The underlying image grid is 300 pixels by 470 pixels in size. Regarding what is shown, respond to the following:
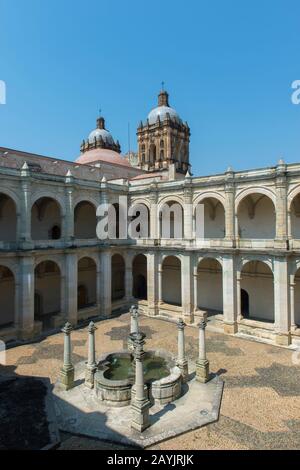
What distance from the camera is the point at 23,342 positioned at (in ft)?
65.3

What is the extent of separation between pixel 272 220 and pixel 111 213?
14.2 metres

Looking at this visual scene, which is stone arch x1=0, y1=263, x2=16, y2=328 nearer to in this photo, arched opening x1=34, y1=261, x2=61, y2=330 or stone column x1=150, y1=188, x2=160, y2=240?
arched opening x1=34, y1=261, x2=61, y2=330

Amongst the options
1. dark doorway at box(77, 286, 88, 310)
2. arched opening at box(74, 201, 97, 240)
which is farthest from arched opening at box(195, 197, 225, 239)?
dark doorway at box(77, 286, 88, 310)

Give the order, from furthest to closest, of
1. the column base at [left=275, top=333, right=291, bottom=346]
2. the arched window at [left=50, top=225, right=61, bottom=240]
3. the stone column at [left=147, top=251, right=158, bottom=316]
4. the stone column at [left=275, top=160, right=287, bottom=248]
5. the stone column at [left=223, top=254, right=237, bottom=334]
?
the arched window at [left=50, top=225, right=61, bottom=240], the stone column at [left=147, top=251, right=158, bottom=316], the stone column at [left=223, top=254, right=237, bottom=334], the stone column at [left=275, top=160, right=287, bottom=248], the column base at [left=275, top=333, right=291, bottom=346]

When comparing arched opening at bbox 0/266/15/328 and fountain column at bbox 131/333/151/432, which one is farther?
arched opening at bbox 0/266/15/328

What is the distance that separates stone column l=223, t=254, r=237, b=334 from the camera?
21.8 m

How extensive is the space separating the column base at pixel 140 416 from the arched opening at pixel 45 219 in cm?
1886

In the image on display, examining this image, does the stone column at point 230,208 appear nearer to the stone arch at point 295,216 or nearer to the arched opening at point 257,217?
the arched opening at point 257,217

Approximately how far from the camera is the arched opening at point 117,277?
104 feet

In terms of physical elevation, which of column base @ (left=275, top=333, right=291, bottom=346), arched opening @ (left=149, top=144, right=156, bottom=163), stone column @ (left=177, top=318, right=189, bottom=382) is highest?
arched opening @ (left=149, top=144, right=156, bottom=163)

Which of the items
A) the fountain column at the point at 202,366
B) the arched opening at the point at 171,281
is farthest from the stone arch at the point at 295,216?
the fountain column at the point at 202,366

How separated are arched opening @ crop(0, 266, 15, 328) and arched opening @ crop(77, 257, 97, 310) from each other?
6.23 meters
